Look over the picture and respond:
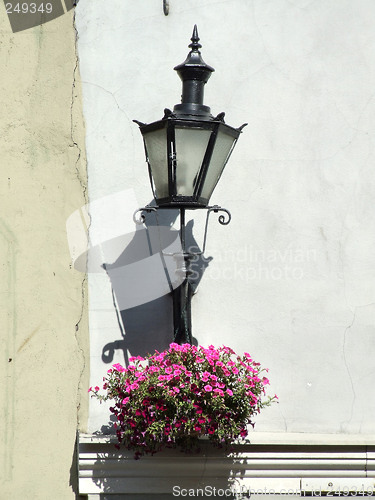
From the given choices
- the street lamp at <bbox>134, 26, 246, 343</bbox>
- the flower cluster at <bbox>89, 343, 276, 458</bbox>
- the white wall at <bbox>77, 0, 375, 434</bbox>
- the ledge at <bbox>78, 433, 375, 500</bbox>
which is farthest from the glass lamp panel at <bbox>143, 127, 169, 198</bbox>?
the ledge at <bbox>78, 433, 375, 500</bbox>

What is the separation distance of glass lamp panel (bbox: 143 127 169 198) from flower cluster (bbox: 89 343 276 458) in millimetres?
751

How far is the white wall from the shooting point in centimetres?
465

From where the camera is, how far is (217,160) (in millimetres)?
4309

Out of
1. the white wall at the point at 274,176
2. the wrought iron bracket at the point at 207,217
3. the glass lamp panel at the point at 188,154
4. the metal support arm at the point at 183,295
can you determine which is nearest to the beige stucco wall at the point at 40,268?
the white wall at the point at 274,176

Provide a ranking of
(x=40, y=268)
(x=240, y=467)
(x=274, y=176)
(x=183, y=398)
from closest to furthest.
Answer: (x=183, y=398) → (x=240, y=467) → (x=40, y=268) → (x=274, y=176)

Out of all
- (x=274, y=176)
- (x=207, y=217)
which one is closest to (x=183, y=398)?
(x=207, y=217)

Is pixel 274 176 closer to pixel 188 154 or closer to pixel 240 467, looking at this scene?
pixel 188 154

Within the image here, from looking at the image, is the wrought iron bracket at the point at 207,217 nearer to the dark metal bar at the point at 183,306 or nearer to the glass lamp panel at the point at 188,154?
the dark metal bar at the point at 183,306

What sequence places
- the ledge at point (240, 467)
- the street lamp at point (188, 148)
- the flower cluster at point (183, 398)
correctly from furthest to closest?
the ledge at point (240, 467), the street lamp at point (188, 148), the flower cluster at point (183, 398)

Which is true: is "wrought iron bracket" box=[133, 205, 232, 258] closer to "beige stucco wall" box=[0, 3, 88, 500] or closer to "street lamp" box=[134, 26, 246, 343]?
"street lamp" box=[134, 26, 246, 343]

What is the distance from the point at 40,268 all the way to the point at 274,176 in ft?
4.28

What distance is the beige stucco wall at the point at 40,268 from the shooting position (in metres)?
4.44

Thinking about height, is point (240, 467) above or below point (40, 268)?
below

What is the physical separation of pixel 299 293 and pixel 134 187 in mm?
1014
